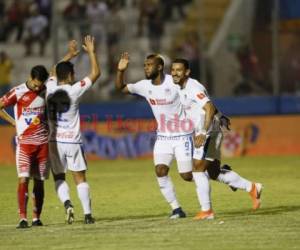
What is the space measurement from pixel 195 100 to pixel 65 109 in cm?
166

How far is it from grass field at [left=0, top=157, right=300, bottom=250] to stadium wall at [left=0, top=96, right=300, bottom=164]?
17.9 ft

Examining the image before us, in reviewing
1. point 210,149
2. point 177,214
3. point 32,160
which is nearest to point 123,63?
point 210,149

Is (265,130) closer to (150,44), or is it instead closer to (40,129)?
(150,44)

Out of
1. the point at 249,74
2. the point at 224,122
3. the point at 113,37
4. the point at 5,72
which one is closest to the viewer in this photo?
the point at 224,122

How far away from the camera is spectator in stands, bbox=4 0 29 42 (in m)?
28.7

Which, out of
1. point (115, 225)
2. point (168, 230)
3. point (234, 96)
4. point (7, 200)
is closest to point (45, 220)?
point (115, 225)

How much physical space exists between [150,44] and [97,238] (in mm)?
16705

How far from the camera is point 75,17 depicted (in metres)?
27.5

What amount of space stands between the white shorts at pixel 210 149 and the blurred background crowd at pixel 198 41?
1317 cm

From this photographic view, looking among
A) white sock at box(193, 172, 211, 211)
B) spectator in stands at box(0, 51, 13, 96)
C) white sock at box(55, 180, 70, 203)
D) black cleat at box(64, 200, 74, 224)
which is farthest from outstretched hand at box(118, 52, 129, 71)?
spectator in stands at box(0, 51, 13, 96)

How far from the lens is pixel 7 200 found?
55.3ft

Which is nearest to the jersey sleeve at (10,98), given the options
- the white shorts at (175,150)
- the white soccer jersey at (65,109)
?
the white soccer jersey at (65,109)

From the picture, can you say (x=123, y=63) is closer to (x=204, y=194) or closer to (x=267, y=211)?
(x=204, y=194)

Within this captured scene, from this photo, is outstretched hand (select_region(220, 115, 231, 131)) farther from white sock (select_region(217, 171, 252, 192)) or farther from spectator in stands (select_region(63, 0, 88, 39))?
spectator in stands (select_region(63, 0, 88, 39))
